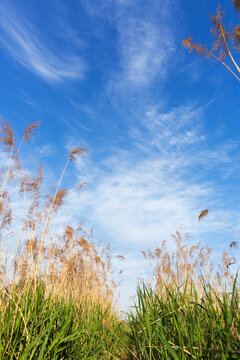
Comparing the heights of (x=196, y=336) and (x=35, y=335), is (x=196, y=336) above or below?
above

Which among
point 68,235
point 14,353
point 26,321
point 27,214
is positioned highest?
point 68,235

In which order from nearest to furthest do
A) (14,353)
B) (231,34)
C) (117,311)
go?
(14,353), (231,34), (117,311)

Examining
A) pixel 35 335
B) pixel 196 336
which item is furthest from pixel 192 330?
pixel 35 335

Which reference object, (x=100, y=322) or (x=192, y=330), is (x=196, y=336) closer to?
Answer: (x=192, y=330)

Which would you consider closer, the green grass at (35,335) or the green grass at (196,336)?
the green grass at (196,336)

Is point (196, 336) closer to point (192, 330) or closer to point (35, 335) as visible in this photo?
point (192, 330)

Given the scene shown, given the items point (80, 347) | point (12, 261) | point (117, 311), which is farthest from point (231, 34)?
point (117, 311)

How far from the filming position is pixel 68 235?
7840mm

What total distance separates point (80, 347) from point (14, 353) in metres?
1.06

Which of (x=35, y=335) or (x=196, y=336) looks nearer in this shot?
(x=196, y=336)

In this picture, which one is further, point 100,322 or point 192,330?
point 100,322

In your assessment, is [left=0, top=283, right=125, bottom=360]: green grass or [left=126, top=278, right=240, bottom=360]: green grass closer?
[left=126, top=278, right=240, bottom=360]: green grass

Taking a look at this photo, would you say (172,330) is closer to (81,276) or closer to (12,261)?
(12,261)

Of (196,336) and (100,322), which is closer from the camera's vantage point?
(196,336)
